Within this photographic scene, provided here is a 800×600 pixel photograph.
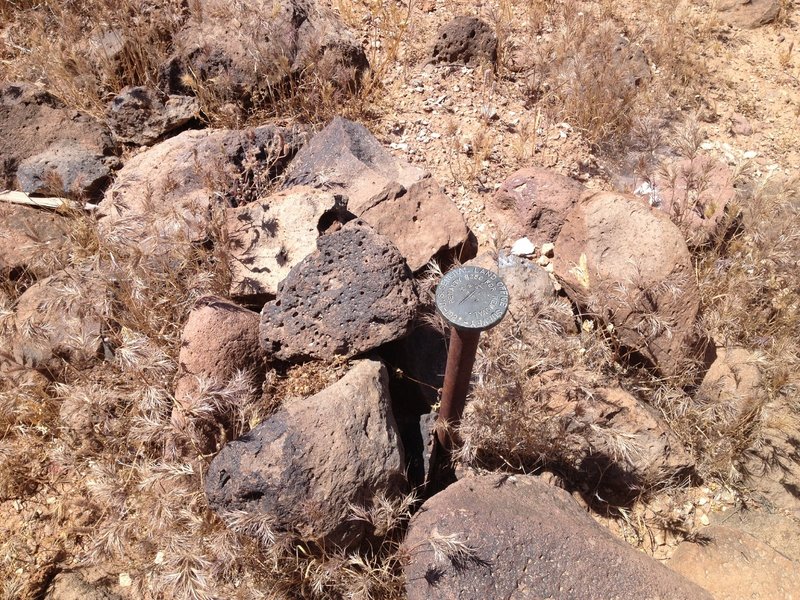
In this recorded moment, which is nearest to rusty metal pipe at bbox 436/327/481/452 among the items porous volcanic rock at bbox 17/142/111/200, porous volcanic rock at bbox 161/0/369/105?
porous volcanic rock at bbox 161/0/369/105

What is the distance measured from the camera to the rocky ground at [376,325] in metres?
2.46

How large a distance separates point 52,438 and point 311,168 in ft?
6.46

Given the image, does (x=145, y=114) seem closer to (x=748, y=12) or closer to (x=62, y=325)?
(x=62, y=325)

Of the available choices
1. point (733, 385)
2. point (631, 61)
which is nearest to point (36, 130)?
point (631, 61)

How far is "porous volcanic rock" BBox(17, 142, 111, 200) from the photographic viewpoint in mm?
3869

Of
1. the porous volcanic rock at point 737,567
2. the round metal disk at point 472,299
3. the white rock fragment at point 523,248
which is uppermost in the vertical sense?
the round metal disk at point 472,299

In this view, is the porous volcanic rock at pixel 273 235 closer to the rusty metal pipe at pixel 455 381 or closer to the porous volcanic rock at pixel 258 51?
the rusty metal pipe at pixel 455 381

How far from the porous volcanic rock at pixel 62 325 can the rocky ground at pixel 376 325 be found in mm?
20

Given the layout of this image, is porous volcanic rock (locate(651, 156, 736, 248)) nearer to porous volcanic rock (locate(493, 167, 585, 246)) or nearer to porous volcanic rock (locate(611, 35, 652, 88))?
porous volcanic rock (locate(493, 167, 585, 246))

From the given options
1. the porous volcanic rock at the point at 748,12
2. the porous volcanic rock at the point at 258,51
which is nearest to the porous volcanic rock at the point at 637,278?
the porous volcanic rock at the point at 258,51

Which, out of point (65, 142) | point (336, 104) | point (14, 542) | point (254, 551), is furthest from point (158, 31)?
point (254, 551)

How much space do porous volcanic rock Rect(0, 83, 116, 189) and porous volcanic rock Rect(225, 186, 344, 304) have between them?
1478mm

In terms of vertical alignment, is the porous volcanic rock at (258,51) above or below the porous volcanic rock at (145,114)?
above

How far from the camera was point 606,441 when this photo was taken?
2822 millimetres
